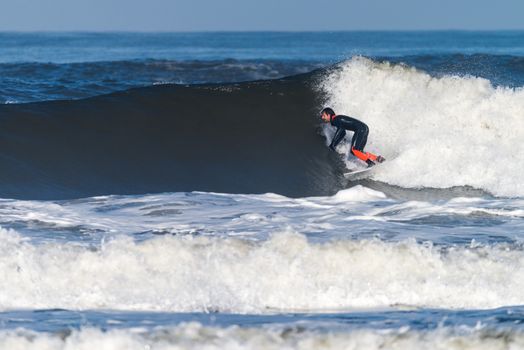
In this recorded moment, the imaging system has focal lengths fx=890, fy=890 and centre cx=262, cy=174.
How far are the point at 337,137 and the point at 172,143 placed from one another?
3.16m

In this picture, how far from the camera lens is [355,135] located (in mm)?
14883

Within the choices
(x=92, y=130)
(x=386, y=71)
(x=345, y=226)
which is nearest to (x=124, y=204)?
(x=345, y=226)

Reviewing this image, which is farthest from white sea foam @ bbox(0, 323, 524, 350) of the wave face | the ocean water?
the wave face

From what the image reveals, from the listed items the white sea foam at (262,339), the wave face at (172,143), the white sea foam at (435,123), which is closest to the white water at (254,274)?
the white sea foam at (262,339)

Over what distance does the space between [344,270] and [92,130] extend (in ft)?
30.7

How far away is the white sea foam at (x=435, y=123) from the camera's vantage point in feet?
46.1

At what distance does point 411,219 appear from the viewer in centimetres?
1071

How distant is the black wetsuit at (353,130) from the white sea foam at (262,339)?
8872 millimetres

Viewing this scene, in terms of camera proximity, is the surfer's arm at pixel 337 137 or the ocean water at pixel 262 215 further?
the surfer's arm at pixel 337 137

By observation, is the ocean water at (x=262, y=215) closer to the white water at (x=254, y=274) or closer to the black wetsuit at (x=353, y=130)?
the white water at (x=254, y=274)

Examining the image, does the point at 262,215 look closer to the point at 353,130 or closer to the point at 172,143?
the point at 353,130

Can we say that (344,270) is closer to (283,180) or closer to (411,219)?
(411,219)

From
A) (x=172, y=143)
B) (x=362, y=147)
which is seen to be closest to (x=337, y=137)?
(x=362, y=147)

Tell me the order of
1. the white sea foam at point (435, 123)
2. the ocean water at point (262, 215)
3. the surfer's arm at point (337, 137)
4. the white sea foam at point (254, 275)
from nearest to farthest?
the ocean water at point (262, 215), the white sea foam at point (254, 275), the white sea foam at point (435, 123), the surfer's arm at point (337, 137)
